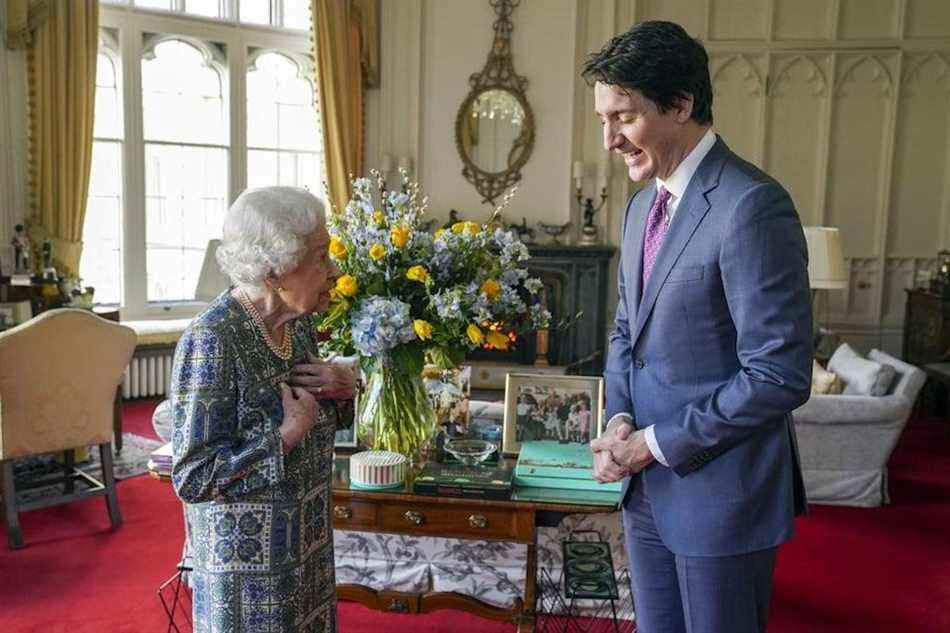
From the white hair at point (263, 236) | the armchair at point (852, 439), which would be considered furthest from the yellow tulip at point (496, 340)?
the armchair at point (852, 439)

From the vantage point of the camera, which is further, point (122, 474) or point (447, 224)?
point (447, 224)

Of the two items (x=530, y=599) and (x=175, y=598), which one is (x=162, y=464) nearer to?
(x=175, y=598)

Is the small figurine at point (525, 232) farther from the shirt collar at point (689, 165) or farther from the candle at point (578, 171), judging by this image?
the shirt collar at point (689, 165)

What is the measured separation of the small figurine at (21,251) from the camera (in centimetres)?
575

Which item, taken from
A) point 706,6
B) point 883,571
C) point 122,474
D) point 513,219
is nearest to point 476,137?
point 513,219

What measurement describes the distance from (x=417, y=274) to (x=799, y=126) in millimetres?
6187

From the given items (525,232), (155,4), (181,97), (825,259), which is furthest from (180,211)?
(825,259)

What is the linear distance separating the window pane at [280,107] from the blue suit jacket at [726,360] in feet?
20.6

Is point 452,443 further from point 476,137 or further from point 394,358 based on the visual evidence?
point 476,137

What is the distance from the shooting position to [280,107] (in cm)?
741

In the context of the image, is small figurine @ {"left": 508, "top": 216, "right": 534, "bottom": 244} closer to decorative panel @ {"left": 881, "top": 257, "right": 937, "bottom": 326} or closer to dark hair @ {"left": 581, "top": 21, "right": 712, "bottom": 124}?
decorative panel @ {"left": 881, "top": 257, "right": 937, "bottom": 326}

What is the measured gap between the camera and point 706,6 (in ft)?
23.6

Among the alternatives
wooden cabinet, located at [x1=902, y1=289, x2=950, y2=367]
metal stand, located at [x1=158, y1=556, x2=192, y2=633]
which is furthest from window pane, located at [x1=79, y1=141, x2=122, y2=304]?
wooden cabinet, located at [x1=902, y1=289, x2=950, y2=367]

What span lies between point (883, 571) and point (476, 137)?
5117 mm
